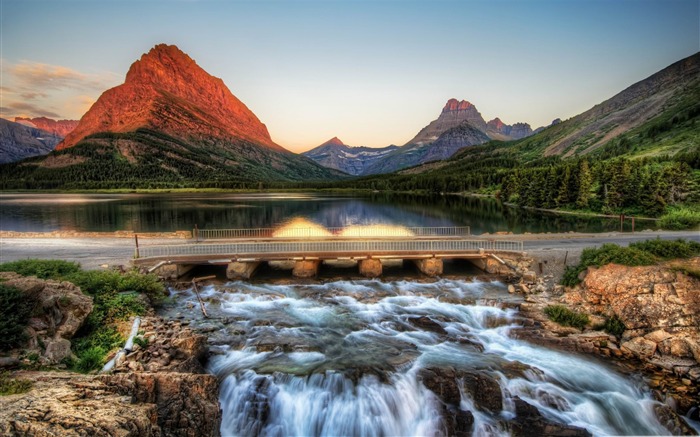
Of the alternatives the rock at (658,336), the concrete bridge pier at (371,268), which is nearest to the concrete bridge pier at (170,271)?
the concrete bridge pier at (371,268)

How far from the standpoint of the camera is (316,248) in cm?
3438

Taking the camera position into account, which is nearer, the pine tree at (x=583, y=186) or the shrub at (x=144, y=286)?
the shrub at (x=144, y=286)

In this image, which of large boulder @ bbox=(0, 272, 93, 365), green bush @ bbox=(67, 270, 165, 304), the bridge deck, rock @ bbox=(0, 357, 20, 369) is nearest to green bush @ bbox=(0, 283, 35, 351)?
large boulder @ bbox=(0, 272, 93, 365)

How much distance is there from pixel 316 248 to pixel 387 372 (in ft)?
64.3

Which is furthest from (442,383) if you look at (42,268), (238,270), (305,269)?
(42,268)

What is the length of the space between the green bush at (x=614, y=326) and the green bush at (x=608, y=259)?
4090 millimetres

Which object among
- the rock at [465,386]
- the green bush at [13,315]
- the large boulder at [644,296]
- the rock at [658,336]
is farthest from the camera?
the large boulder at [644,296]

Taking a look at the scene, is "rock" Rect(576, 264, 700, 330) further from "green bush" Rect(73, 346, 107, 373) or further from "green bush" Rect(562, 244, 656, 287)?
"green bush" Rect(73, 346, 107, 373)

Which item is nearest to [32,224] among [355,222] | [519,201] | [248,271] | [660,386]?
[355,222]

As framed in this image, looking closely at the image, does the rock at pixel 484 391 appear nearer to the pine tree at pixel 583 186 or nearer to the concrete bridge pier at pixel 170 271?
the concrete bridge pier at pixel 170 271

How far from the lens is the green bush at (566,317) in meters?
19.9

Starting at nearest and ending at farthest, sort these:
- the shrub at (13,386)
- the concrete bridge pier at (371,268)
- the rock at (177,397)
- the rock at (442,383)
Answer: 1. the shrub at (13,386)
2. the rock at (177,397)
3. the rock at (442,383)
4. the concrete bridge pier at (371,268)

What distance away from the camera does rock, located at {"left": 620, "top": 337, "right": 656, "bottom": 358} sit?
17156mm

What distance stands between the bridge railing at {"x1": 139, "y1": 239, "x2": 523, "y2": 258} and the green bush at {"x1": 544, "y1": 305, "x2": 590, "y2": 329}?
434 inches
